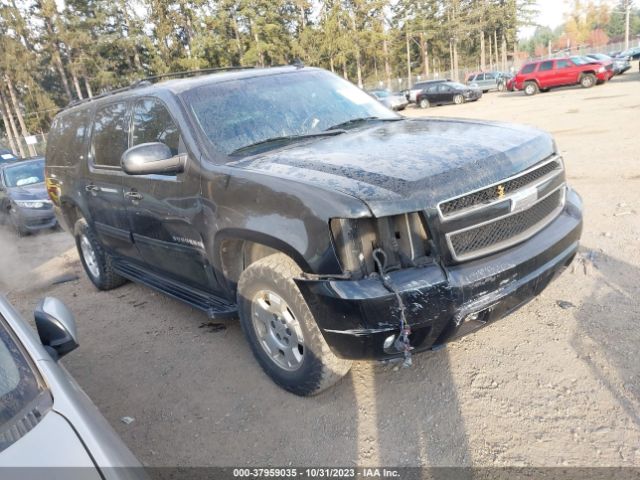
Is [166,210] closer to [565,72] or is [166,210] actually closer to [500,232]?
[500,232]

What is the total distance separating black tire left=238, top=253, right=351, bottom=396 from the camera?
270 cm

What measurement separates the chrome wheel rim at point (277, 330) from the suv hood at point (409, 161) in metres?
0.78

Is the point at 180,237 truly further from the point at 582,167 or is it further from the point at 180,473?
the point at 582,167

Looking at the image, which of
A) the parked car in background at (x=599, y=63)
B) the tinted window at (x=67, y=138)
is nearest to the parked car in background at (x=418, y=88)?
the parked car in background at (x=599, y=63)

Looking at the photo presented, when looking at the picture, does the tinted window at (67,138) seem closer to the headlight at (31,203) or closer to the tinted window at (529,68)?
the headlight at (31,203)

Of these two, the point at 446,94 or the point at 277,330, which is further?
the point at 446,94

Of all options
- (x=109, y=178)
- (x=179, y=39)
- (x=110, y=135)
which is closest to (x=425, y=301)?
(x=109, y=178)

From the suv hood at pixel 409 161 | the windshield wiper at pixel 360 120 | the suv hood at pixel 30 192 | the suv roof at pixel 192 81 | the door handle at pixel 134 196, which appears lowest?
the suv hood at pixel 30 192

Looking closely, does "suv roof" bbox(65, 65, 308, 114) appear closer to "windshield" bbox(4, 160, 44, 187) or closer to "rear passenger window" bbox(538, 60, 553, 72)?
"windshield" bbox(4, 160, 44, 187)

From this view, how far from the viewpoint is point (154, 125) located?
144 inches

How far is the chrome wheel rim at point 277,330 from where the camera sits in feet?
9.46

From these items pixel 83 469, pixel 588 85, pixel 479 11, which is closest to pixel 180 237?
pixel 83 469

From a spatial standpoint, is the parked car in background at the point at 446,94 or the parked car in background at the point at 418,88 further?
the parked car in background at the point at 418,88

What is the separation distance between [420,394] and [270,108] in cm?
217
